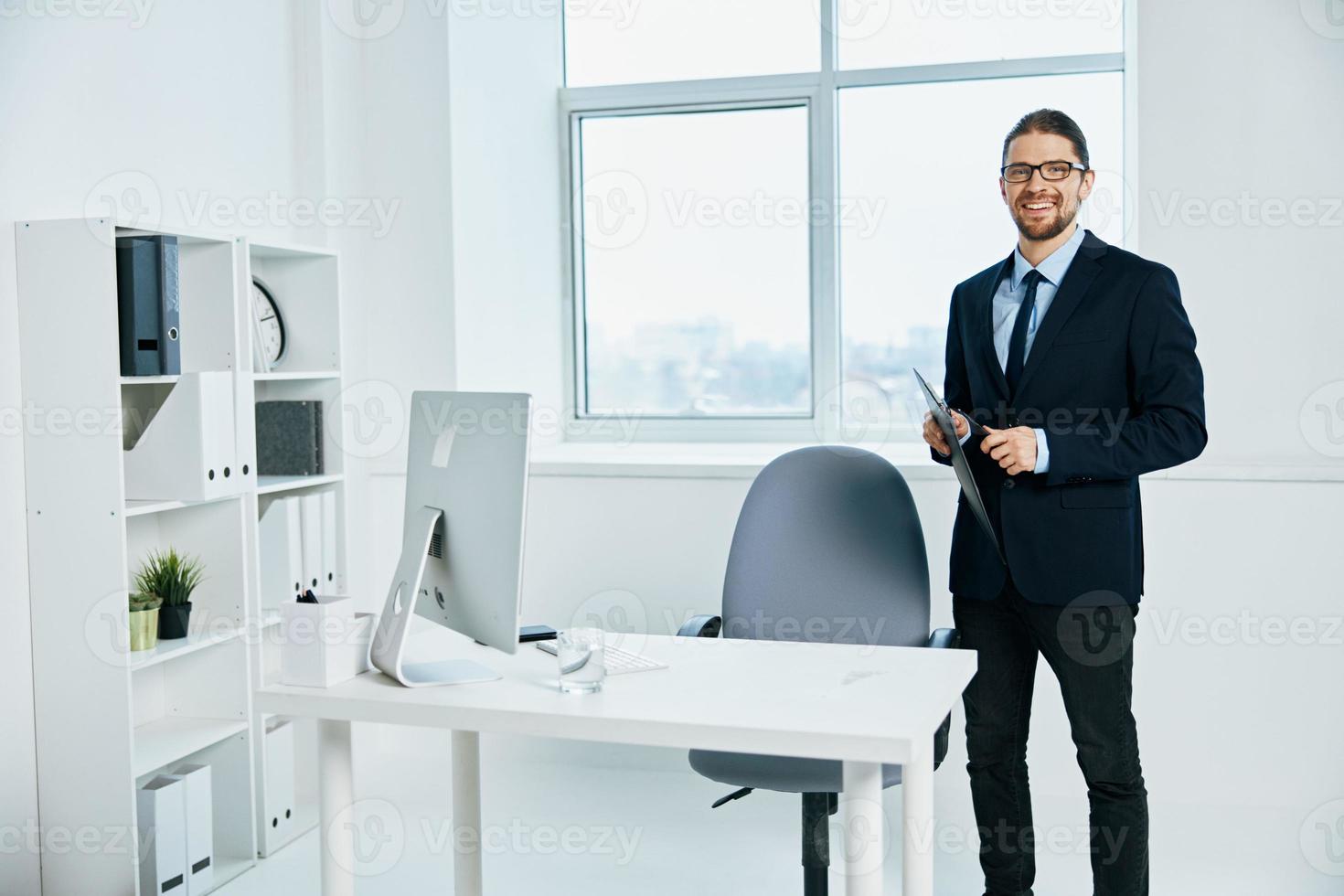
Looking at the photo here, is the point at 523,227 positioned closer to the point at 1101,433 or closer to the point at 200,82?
the point at 200,82

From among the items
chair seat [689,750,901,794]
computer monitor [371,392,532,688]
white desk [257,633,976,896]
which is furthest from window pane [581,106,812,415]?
computer monitor [371,392,532,688]

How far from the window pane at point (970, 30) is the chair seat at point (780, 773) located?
2523 millimetres

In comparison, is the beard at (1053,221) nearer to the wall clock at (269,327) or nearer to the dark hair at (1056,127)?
the dark hair at (1056,127)

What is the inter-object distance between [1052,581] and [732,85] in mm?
2361

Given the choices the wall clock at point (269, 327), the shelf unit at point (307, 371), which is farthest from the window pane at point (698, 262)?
the wall clock at point (269, 327)

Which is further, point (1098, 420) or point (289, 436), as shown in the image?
point (289, 436)

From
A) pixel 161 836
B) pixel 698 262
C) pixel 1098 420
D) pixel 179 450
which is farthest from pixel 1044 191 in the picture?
pixel 161 836

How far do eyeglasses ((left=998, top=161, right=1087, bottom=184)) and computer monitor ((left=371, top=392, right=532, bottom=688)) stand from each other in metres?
1.19

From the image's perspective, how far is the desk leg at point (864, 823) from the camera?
5.99 ft

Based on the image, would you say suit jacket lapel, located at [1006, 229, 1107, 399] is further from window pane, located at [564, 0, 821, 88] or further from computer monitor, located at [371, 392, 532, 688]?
window pane, located at [564, 0, 821, 88]

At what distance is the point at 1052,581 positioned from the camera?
240 centimetres

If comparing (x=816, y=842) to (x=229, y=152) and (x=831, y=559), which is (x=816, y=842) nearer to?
(x=831, y=559)

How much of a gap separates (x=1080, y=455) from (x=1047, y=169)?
59cm

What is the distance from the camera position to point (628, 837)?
324 centimetres
